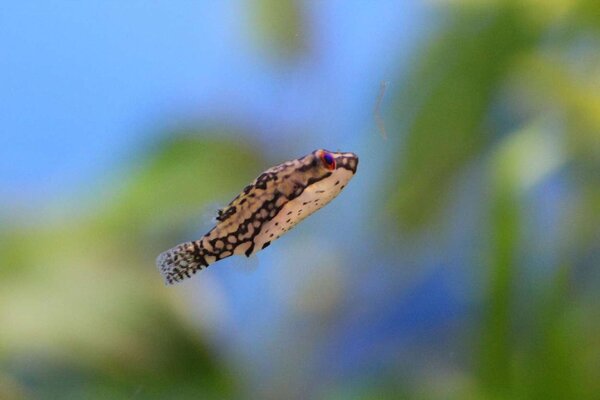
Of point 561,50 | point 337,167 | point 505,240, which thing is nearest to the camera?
point 337,167

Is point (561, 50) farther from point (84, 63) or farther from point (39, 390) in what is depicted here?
point (39, 390)

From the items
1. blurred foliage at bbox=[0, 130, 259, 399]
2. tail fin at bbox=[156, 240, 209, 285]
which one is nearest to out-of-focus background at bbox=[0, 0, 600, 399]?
blurred foliage at bbox=[0, 130, 259, 399]

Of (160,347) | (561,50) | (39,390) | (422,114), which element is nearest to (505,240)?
(422,114)

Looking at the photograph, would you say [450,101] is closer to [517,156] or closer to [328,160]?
[517,156]

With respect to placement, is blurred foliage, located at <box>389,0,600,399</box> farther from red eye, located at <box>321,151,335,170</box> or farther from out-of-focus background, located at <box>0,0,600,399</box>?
red eye, located at <box>321,151,335,170</box>

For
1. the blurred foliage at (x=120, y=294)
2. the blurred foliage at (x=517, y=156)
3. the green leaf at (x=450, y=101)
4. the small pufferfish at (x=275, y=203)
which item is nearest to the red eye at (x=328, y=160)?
the small pufferfish at (x=275, y=203)

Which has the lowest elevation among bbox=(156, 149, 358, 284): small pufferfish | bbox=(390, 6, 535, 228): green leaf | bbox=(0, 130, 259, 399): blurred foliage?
bbox=(156, 149, 358, 284): small pufferfish

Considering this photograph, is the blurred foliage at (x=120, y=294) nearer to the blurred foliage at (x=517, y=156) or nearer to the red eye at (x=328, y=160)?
the blurred foliage at (x=517, y=156)

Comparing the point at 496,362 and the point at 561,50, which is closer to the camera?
the point at 496,362
